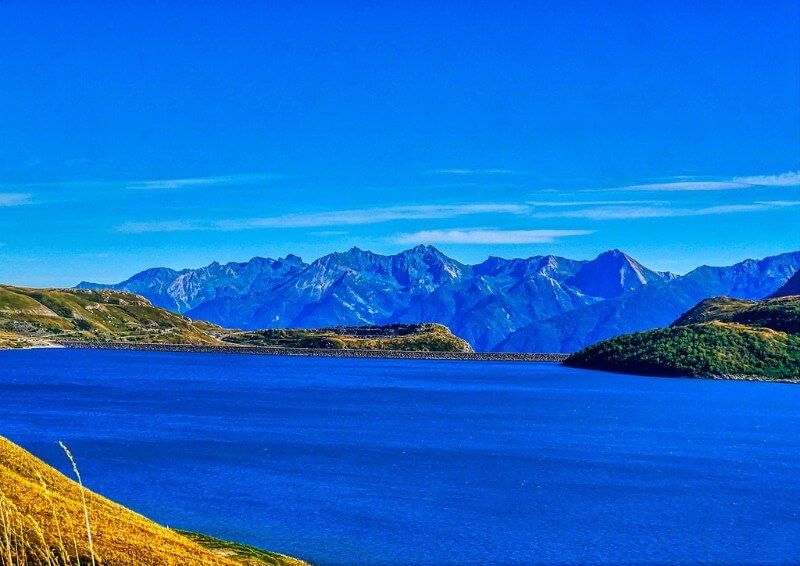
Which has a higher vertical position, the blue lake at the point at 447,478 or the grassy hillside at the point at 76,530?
the grassy hillside at the point at 76,530

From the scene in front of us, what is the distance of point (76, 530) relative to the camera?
129 ft

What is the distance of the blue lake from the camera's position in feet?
220

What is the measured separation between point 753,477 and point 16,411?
125520 millimetres

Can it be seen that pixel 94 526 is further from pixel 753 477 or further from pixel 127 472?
pixel 753 477

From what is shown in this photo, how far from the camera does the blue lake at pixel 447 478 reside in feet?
220

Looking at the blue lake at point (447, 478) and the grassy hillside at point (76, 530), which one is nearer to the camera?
the grassy hillside at point (76, 530)

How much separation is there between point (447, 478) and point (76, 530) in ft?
199

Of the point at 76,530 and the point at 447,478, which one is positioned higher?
the point at 76,530

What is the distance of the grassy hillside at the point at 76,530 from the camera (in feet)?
116

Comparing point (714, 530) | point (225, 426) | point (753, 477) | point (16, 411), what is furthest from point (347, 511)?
point (16, 411)

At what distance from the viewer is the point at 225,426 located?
467 feet

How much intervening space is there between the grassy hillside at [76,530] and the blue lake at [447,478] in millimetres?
19382

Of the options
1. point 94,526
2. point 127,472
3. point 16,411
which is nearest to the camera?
point 94,526

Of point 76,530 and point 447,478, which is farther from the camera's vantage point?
point 447,478
